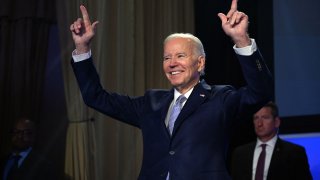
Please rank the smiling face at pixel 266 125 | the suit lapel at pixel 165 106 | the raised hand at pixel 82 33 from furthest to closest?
the smiling face at pixel 266 125
the raised hand at pixel 82 33
the suit lapel at pixel 165 106

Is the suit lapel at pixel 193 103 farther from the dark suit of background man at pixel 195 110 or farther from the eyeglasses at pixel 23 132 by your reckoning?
the eyeglasses at pixel 23 132

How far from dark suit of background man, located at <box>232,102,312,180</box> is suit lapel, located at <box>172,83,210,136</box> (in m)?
1.47

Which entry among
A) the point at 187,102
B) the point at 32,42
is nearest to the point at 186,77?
the point at 187,102

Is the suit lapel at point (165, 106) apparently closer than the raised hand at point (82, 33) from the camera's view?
Yes

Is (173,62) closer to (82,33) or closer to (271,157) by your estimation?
(82,33)

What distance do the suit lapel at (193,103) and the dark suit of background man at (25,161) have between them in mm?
1866

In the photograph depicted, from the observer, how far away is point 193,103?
69.3 inches

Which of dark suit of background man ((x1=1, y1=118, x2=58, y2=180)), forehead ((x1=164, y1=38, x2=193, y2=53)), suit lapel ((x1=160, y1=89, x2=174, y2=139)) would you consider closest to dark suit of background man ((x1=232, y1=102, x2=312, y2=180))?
dark suit of background man ((x1=1, y1=118, x2=58, y2=180))

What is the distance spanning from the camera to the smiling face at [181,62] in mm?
1809

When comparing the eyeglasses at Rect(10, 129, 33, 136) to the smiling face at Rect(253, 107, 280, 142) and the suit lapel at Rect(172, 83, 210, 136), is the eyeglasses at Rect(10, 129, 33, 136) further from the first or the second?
the suit lapel at Rect(172, 83, 210, 136)

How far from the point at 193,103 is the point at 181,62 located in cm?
15

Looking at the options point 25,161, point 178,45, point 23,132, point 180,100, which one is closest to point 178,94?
point 180,100

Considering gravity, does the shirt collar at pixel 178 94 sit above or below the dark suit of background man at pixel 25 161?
above

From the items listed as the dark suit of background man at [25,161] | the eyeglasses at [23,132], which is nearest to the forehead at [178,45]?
the dark suit of background man at [25,161]
